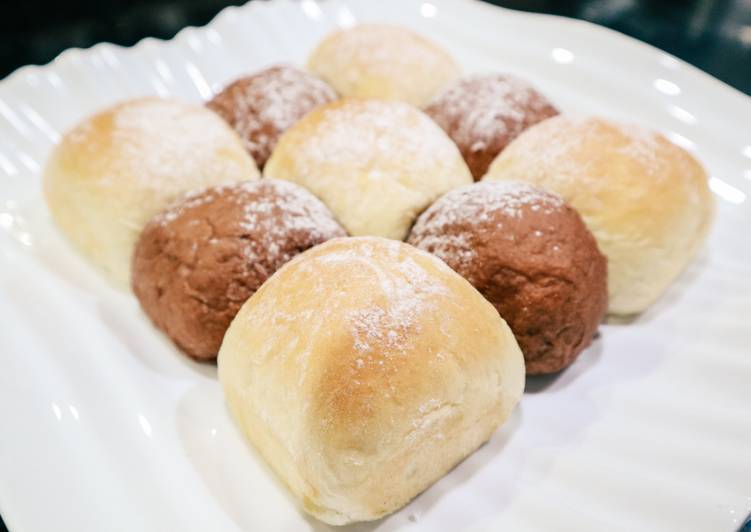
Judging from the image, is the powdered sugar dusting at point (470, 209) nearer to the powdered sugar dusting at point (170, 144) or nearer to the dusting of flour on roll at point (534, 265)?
the dusting of flour on roll at point (534, 265)

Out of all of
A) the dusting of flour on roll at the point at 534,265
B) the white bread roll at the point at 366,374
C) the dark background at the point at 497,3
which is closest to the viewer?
the white bread roll at the point at 366,374

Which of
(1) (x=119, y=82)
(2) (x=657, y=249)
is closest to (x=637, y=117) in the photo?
(2) (x=657, y=249)

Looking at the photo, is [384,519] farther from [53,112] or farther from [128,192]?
[53,112]

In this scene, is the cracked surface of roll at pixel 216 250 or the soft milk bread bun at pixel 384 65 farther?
the soft milk bread bun at pixel 384 65

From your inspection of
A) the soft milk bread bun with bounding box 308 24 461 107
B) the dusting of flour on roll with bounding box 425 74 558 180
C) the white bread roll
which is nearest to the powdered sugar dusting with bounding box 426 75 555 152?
the dusting of flour on roll with bounding box 425 74 558 180

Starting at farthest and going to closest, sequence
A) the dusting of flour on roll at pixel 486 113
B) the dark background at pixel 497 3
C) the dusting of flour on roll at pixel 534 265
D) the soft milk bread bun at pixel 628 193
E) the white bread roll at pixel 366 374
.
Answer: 1. the dark background at pixel 497 3
2. the dusting of flour on roll at pixel 486 113
3. the soft milk bread bun at pixel 628 193
4. the dusting of flour on roll at pixel 534 265
5. the white bread roll at pixel 366 374

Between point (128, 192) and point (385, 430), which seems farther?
point (128, 192)

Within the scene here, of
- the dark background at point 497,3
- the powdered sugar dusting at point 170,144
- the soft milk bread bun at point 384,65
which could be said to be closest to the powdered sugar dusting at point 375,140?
the powdered sugar dusting at point 170,144

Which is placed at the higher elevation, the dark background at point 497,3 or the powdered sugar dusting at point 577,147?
the powdered sugar dusting at point 577,147
